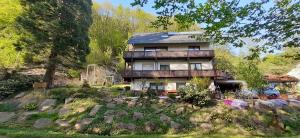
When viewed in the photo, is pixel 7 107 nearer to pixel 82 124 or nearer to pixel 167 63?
pixel 82 124

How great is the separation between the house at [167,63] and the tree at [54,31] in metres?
8.02

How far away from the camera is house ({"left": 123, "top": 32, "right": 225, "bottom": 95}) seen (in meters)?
36.2

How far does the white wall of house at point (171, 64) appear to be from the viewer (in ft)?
125

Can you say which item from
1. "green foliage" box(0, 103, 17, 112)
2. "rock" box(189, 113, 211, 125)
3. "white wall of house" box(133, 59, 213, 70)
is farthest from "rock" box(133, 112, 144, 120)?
"white wall of house" box(133, 59, 213, 70)

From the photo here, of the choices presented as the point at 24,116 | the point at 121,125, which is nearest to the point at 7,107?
the point at 24,116

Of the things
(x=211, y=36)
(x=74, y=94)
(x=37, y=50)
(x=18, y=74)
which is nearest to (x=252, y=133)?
(x=211, y=36)

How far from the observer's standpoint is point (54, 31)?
94.5ft

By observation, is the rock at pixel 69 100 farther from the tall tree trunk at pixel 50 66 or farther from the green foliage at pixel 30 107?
the tall tree trunk at pixel 50 66

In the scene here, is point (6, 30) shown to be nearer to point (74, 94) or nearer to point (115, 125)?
point (74, 94)

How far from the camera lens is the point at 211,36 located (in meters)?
10.0

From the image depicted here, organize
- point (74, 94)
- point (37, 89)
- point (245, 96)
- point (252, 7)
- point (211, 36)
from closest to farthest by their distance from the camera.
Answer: point (252, 7) → point (211, 36) → point (74, 94) → point (37, 89) → point (245, 96)

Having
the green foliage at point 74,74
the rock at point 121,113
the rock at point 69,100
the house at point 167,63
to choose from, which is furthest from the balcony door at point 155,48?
the rock at point 121,113

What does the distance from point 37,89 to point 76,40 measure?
6.20 meters

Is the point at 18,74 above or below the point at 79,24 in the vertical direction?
below
